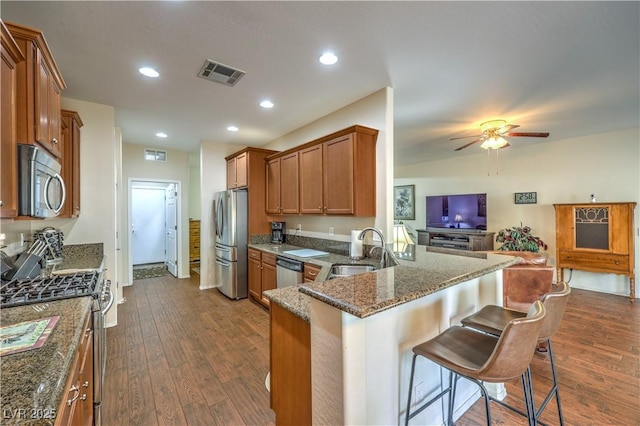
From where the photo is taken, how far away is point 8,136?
1.39m

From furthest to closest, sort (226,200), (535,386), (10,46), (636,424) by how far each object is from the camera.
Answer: (226,200), (535,386), (636,424), (10,46)

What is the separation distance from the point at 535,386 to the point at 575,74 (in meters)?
2.87

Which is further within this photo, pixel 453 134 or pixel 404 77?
pixel 453 134

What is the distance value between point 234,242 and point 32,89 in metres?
3.14

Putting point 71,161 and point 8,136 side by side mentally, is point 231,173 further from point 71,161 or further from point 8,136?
point 8,136

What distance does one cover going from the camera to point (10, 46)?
1418 millimetres

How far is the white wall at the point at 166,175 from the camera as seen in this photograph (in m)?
5.39

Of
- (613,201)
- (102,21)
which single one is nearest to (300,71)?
(102,21)

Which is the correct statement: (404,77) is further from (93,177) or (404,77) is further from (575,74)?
(93,177)

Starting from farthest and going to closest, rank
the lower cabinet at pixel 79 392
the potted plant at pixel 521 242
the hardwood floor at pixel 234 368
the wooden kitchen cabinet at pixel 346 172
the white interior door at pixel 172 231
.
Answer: the white interior door at pixel 172 231 < the potted plant at pixel 521 242 < the wooden kitchen cabinet at pixel 346 172 < the hardwood floor at pixel 234 368 < the lower cabinet at pixel 79 392

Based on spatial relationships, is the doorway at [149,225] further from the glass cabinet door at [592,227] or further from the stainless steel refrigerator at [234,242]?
the glass cabinet door at [592,227]

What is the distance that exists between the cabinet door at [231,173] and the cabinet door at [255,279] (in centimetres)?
147

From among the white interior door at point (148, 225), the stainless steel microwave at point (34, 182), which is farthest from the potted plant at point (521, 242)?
the white interior door at point (148, 225)

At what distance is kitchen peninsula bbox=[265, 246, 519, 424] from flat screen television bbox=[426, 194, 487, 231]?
4.88m
